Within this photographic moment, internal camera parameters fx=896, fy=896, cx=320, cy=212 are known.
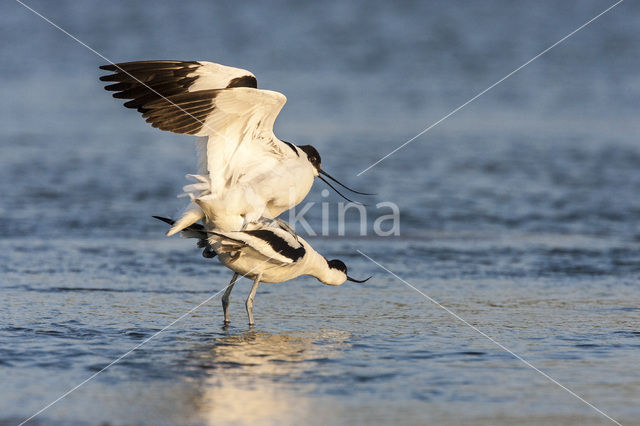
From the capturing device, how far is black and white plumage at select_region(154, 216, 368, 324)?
6.48 metres

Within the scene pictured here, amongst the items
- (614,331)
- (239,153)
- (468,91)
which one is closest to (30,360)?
(239,153)

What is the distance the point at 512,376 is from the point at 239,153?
2635 mm

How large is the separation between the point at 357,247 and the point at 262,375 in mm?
4235

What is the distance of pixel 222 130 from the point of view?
21.5 ft

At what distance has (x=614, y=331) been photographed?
633 cm

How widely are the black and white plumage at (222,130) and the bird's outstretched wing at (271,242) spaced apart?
0.69 feet

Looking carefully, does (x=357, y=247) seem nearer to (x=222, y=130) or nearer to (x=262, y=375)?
(x=222, y=130)
